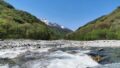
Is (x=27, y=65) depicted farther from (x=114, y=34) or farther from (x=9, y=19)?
(x=9, y=19)

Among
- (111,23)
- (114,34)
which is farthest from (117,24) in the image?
(114,34)

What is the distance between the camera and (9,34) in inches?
6599

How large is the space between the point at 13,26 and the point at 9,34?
12.1m

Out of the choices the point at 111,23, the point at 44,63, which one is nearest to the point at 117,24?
the point at 111,23

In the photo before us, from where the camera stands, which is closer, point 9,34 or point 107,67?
point 107,67

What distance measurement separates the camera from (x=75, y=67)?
35000 millimetres

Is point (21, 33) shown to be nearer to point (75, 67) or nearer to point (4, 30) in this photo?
point (4, 30)

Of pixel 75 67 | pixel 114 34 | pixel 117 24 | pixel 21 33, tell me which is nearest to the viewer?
pixel 75 67

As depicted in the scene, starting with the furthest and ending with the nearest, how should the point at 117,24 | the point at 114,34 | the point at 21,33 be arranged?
the point at 117,24, the point at 21,33, the point at 114,34

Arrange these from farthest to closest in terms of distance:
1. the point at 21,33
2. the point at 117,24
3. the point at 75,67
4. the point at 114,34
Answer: the point at 117,24 < the point at 21,33 < the point at 114,34 < the point at 75,67

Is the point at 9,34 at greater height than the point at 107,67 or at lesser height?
greater

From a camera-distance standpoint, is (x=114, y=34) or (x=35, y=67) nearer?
(x=35, y=67)

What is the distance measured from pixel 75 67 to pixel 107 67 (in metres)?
3.49

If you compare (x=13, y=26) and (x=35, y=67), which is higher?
(x=13, y=26)
